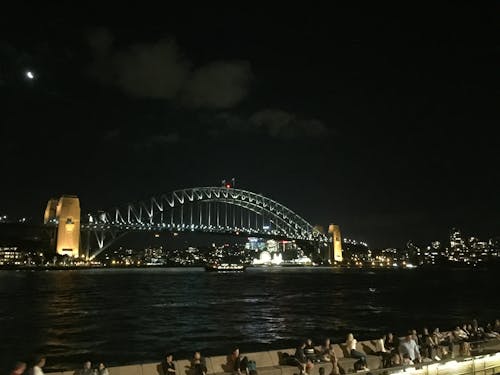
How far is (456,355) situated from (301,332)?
417 inches

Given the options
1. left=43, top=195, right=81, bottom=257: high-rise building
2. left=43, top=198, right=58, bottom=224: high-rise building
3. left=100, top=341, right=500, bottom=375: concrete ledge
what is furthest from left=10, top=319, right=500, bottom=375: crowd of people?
left=43, top=198, right=58, bottom=224: high-rise building

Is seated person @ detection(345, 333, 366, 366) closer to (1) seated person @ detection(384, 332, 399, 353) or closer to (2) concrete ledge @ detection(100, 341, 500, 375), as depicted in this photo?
(2) concrete ledge @ detection(100, 341, 500, 375)

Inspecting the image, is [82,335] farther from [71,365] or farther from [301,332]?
[301,332]

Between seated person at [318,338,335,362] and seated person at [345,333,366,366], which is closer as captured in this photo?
seated person at [318,338,335,362]

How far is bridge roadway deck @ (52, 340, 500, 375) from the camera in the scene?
8.88 meters

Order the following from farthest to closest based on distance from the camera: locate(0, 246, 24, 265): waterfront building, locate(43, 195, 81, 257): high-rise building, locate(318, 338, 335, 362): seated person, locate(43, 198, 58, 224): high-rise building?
1. locate(0, 246, 24, 265): waterfront building
2. locate(43, 198, 58, 224): high-rise building
3. locate(43, 195, 81, 257): high-rise building
4. locate(318, 338, 335, 362): seated person

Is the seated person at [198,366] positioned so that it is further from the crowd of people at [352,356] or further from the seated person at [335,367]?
the seated person at [335,367]

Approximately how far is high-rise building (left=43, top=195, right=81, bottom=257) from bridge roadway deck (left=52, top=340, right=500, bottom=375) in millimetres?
92482

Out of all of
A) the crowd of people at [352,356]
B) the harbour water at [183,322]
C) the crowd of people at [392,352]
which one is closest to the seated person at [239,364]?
the crowd of people at [352,356]

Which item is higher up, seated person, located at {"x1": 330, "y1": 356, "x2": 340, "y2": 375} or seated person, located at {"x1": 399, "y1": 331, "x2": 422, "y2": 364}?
seated person, located at {"x1": 399, "y1": 331, "x2": 422, "y2": 364}

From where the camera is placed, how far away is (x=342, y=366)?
31.9ft

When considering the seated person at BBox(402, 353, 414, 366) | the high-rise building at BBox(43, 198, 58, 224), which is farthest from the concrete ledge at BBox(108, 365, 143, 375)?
the high-rise building at BBox(43, 198, 58, 224)

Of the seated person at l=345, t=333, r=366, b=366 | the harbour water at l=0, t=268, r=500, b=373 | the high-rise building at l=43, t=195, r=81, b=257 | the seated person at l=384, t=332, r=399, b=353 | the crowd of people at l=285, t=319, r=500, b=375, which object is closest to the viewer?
the crowd of people at l=285, t=319, r=500, b=375

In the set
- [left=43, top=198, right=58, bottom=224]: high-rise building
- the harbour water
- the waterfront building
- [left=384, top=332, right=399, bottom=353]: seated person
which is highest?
[left=43, top=198, right=58, bottom=224]: high-rise building
